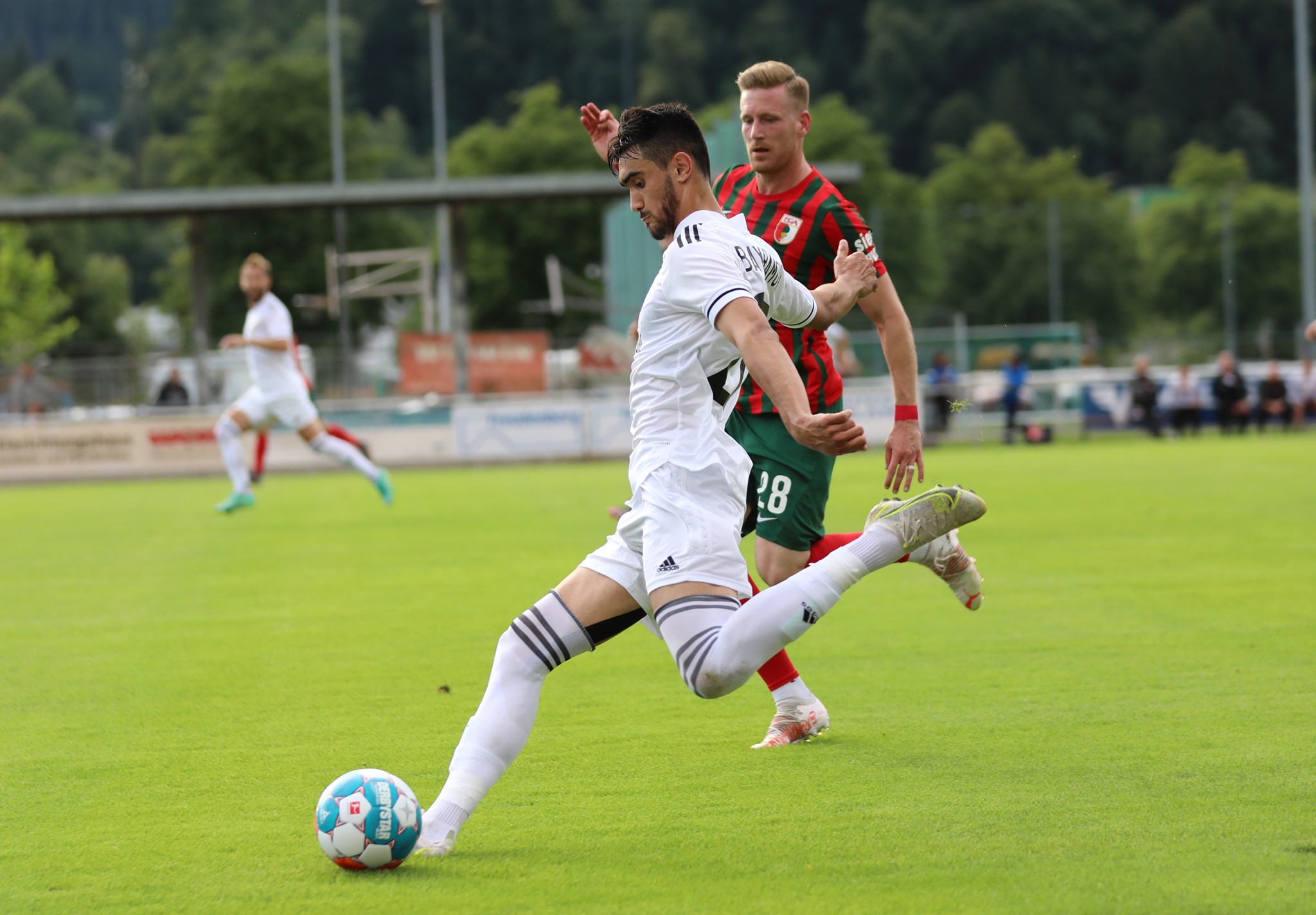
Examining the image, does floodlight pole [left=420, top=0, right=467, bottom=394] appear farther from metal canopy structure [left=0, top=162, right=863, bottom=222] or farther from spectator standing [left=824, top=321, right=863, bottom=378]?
spectator standing [left=824, top=321, right=863, bottom=378]

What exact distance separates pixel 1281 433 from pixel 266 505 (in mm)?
21552

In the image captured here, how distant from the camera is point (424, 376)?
102 ft

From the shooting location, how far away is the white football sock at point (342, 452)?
16094mm

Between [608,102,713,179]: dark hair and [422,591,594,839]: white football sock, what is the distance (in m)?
1.22

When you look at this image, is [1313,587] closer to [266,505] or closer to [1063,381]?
[266,505]

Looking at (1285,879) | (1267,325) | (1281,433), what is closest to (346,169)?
(1267,325)

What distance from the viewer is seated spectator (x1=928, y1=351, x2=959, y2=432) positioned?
99.2 ft

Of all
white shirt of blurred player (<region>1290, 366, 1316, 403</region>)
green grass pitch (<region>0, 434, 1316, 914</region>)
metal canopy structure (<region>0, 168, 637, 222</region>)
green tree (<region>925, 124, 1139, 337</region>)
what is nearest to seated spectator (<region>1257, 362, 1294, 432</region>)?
white shirt of blurred player (<region>1290, 366, 1316, 403</region>)

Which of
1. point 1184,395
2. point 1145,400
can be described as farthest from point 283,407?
point 1184,395

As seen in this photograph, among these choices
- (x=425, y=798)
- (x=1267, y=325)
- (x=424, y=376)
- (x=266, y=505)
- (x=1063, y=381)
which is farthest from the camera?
(x=1267, y=325)

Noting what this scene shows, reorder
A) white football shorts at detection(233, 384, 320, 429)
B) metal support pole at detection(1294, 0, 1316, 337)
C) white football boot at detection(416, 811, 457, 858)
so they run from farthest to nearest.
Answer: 1. metal support pole at detection(1294, 0, 1316, 337)
2. white football shorts at detection(233, 384, 320, 429)
3. white football boot at detection(416, 811, 457, 858)

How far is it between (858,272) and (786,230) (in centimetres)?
140

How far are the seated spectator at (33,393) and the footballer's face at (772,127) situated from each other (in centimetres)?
2965

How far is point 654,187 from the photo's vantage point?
4.28 m
